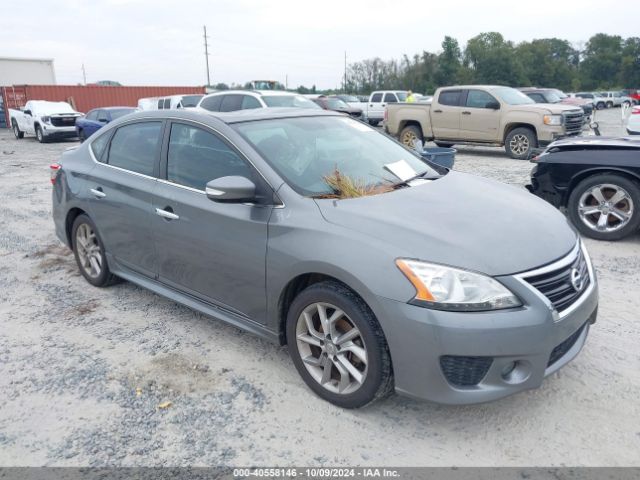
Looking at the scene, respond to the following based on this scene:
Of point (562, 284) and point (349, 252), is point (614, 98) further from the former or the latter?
point (349, 252)

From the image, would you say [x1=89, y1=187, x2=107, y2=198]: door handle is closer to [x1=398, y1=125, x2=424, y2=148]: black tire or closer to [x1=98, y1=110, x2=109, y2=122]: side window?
[x1=398, y1=125, x2=424, y2=148]: black tire

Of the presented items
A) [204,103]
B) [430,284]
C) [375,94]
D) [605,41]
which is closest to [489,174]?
[204,103]

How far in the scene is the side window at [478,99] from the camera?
1334 centimetres

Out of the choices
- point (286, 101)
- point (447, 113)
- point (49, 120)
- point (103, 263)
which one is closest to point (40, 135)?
point (49, 120)

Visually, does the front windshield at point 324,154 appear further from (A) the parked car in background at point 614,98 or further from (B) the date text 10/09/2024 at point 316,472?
(A) the parked car in background at point 614,98

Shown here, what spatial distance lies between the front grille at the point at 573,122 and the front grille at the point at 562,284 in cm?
1094

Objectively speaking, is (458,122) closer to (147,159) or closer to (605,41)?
(147,159)

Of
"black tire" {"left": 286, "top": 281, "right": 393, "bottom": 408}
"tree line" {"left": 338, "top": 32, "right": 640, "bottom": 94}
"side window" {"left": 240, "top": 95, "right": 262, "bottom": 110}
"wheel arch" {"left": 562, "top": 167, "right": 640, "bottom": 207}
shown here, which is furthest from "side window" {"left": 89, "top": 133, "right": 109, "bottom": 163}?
"tree line" {"left": 338, "top": 32, "right": 640, "bottom": 94}

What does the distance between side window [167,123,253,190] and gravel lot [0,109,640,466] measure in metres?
1.19

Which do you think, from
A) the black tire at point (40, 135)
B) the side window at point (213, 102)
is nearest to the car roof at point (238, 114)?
the side window at point (213, 102)

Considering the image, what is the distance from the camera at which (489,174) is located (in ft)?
34.8

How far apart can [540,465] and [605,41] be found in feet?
312

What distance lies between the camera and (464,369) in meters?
2.56

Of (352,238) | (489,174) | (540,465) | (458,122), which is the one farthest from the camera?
(458,122)
